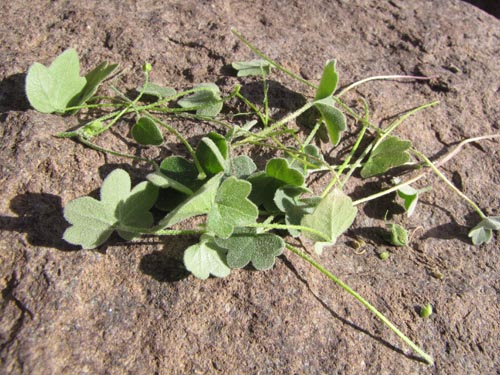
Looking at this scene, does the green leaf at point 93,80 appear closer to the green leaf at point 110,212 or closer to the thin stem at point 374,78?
the green leaf at point 110,212

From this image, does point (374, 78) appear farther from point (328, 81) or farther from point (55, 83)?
point (55, 83)

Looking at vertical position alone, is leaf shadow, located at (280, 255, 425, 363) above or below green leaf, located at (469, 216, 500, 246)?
below

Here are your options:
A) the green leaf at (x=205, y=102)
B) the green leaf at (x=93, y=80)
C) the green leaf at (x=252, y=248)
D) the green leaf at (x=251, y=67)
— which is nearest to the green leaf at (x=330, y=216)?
the green leaf at (x=252, y=248)

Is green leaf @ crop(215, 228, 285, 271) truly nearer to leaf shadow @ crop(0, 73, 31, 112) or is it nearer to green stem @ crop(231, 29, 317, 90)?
green stem @ crop(231, 29, 317, 90)

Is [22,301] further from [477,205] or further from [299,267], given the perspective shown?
[477,205]

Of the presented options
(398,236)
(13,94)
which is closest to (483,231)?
(398,236)

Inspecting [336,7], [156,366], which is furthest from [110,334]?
[336,7]

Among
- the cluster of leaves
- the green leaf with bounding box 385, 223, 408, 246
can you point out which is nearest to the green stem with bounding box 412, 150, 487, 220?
the cluster of leaves
